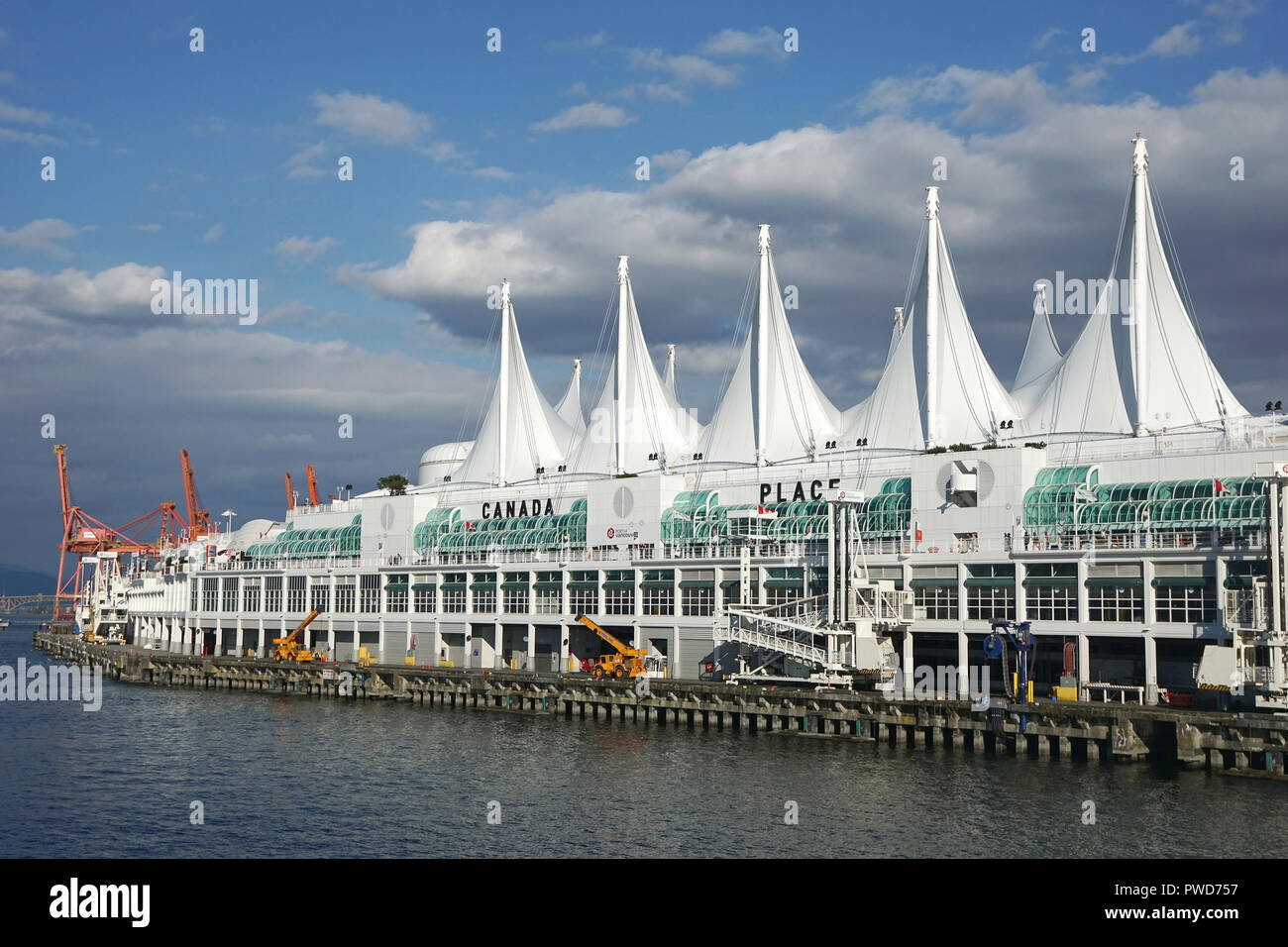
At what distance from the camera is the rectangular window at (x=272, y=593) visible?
354ft

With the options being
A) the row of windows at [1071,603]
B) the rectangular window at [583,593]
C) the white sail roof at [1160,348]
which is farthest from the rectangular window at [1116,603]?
A: the rectangular window at [583,593]

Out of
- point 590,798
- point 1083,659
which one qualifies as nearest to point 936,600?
point 1083,659

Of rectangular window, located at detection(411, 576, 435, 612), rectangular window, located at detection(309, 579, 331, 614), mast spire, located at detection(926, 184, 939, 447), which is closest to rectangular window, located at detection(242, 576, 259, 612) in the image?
rectangular window, located at detection(309, 579, 331, 614)

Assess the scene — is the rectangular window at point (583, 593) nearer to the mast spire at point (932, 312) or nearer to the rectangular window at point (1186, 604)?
the mast spire at point (932, 312)

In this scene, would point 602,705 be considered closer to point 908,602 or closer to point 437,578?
point 908,602

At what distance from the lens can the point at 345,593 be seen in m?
101

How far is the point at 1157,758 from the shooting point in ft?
167

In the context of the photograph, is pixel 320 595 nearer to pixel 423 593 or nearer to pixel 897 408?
pixel 423 593

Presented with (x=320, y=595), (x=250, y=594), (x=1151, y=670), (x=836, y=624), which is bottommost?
(x=1151, y=670)

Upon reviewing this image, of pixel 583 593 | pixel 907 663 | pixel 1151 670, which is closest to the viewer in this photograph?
pixel 1151 670

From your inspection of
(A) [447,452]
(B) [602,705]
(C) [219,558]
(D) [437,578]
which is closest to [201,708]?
(D) [437,578]

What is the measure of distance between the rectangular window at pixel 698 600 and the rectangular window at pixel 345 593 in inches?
1346

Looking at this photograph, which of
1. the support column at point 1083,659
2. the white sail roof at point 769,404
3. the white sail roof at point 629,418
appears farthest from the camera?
the white sail roof at point 629,418

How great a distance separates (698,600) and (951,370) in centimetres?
2190
